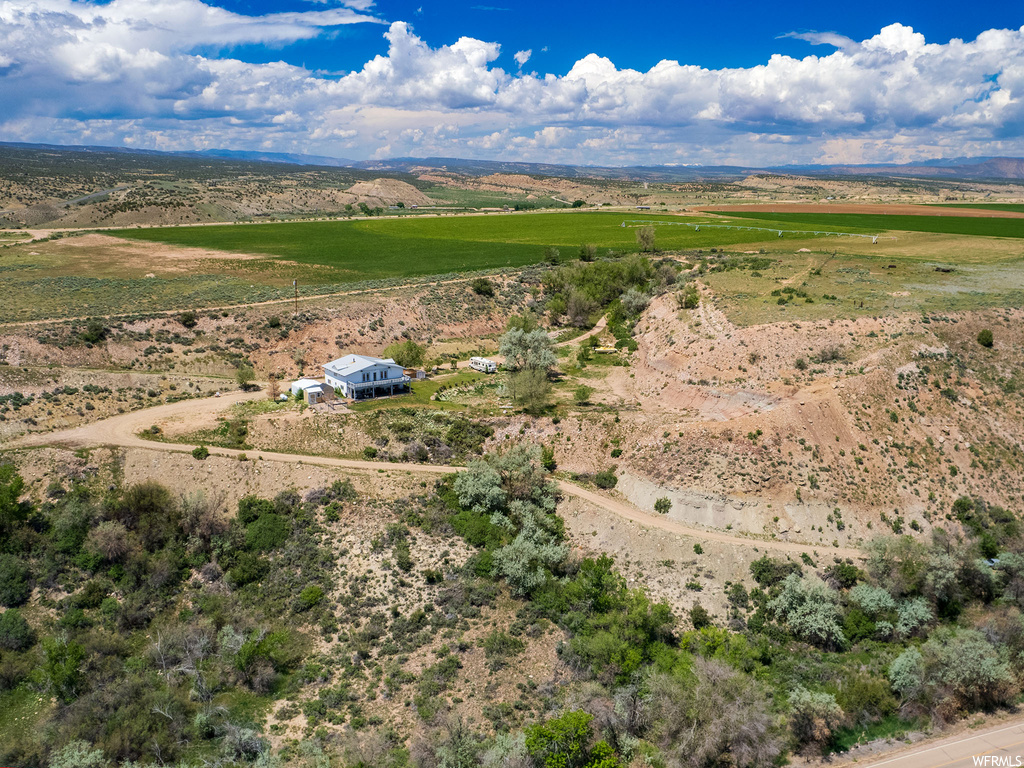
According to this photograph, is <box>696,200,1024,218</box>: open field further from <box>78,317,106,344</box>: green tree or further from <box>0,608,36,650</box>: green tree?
<box>0,608,36,650</box>: green tree

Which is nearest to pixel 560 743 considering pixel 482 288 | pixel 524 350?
pixel 524 350

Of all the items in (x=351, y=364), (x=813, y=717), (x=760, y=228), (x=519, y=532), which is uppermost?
(x=760, y=228)

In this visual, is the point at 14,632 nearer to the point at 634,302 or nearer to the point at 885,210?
the point at 634,302

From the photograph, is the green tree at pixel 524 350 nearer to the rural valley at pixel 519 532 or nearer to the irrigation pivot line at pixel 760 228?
the rural valley at pixel 519 532

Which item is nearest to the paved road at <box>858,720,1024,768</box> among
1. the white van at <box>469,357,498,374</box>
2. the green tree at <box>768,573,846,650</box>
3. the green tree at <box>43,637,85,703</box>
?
the green tree at <box>768,573,846,650</box>

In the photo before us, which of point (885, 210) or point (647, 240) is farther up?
point (885, 210)

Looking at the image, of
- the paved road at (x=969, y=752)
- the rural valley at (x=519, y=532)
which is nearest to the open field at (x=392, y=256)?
the rural valley at (x=519, y=532)
